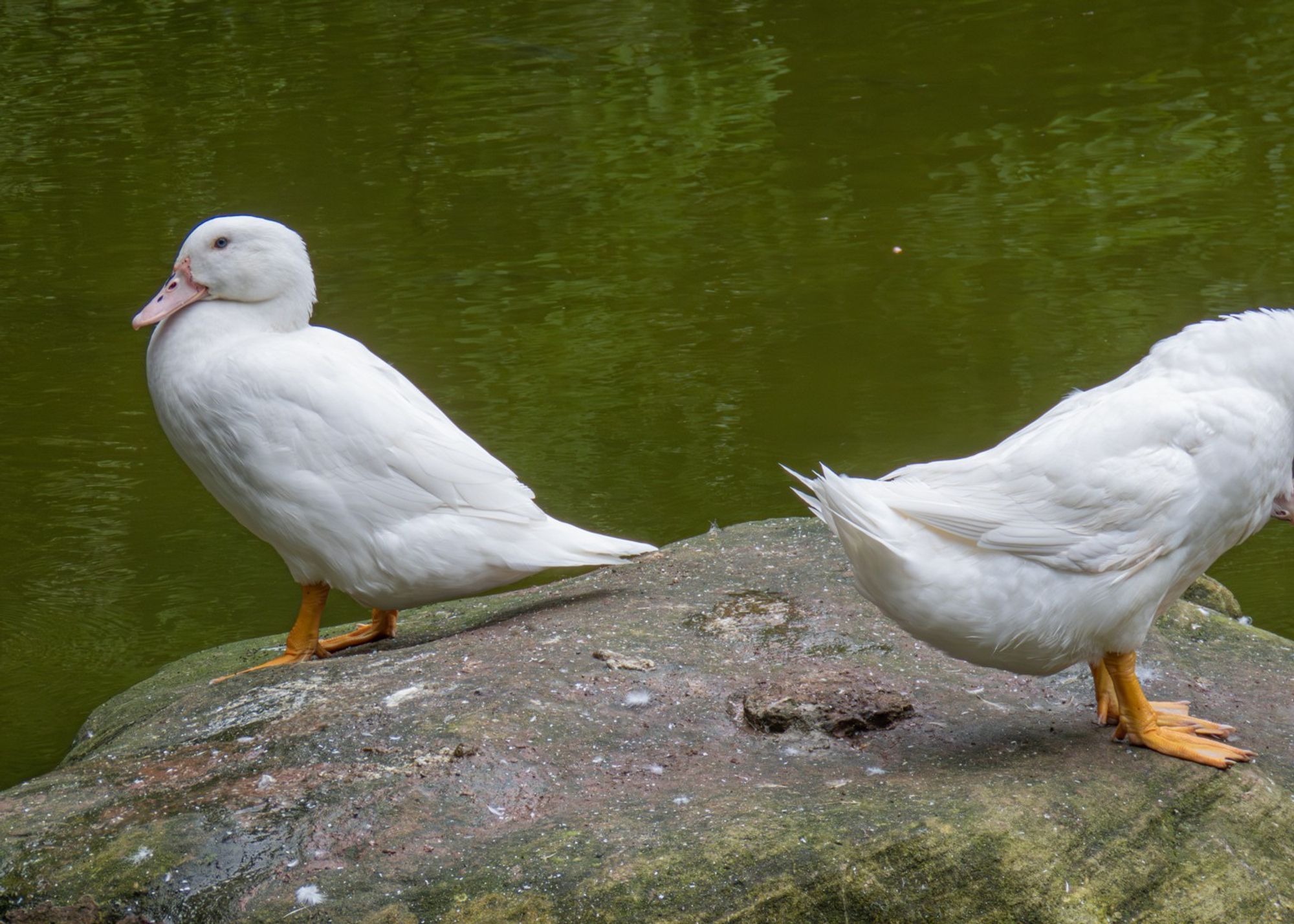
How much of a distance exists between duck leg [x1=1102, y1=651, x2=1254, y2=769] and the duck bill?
3.11 meters

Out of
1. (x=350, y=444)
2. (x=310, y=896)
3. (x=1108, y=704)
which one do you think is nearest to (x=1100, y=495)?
(x=1108, y=704)

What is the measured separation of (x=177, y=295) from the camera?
16.4 feet

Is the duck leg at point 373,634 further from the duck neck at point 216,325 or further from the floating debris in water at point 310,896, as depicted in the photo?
the floating debris in water at point 310,896

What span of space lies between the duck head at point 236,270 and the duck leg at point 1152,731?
2922 mm

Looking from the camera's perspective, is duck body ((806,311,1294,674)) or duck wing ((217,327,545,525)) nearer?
duck body ((806,311,1294,674))

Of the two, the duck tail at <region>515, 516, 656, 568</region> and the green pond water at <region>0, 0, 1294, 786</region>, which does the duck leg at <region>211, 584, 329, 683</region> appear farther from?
the green pond water at <region>0, 0, 1294, 786</region>

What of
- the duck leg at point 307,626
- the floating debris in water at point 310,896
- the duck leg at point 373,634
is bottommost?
the duck leg at point 373,634

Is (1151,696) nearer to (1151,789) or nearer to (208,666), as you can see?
(1151,789)

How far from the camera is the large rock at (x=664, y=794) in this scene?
321 centimetres

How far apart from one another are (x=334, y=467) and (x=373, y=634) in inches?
29.0

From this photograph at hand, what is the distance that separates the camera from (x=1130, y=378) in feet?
12.8

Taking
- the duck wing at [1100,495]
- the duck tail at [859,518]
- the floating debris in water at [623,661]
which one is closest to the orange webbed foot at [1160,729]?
the duck wing at [1100,495]

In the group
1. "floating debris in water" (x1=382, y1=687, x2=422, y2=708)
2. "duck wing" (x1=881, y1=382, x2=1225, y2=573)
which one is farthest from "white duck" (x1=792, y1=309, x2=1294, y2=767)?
"floating debris in water" (x1=382, y1=687, x2=422, y2=708)

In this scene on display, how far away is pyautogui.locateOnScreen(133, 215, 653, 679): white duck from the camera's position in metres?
4.73
